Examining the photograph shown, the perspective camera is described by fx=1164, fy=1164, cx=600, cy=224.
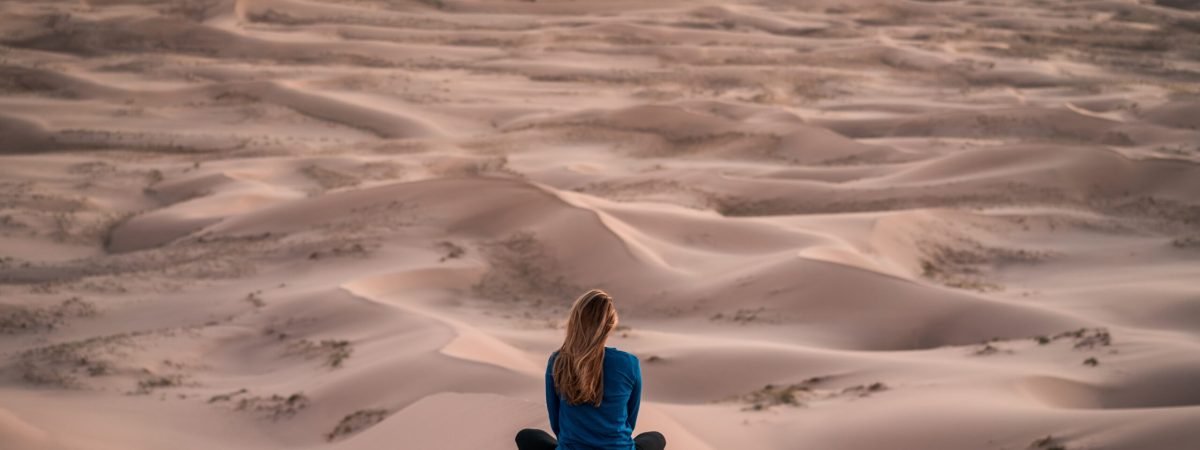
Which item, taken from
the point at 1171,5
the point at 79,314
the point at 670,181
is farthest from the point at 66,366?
the point at 1171,5

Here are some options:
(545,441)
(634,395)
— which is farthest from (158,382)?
(634,395)

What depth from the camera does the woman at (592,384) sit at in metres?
2.93

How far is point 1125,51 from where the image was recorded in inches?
808

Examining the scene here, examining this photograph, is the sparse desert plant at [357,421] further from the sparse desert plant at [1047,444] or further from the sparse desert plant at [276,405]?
the sparse desert plant at [1047,444]

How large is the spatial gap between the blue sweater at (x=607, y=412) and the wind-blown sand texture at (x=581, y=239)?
116 centimetres

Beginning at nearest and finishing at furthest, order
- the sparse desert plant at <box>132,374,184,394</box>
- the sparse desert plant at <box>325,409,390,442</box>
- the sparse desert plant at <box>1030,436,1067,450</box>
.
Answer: the sparse desert plant at <box>1030,436,1067,450</box>, the sparse desert plant at <box>325,409,390,442</box>, the sparse desert plant at <box>132,374,184,394</box>

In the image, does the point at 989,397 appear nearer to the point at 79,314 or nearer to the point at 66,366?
the point at 66,366

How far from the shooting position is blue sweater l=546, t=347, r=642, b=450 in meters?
3.05

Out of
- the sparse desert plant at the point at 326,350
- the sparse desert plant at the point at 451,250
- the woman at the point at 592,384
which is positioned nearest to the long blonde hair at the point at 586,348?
the woman at the point at 592,384

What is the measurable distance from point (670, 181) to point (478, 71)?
7.81 m

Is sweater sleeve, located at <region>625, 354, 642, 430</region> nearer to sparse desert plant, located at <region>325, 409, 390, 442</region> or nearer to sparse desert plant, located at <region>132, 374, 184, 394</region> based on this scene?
sparse desert plant, located at <region>325, 409, 390, 442</region>

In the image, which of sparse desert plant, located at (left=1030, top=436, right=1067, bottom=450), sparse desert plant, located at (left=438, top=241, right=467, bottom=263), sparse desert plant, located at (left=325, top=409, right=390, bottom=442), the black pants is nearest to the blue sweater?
the black pants

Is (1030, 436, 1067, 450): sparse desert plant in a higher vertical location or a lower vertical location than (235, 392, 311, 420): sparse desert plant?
higher

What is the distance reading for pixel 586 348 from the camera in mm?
2936
